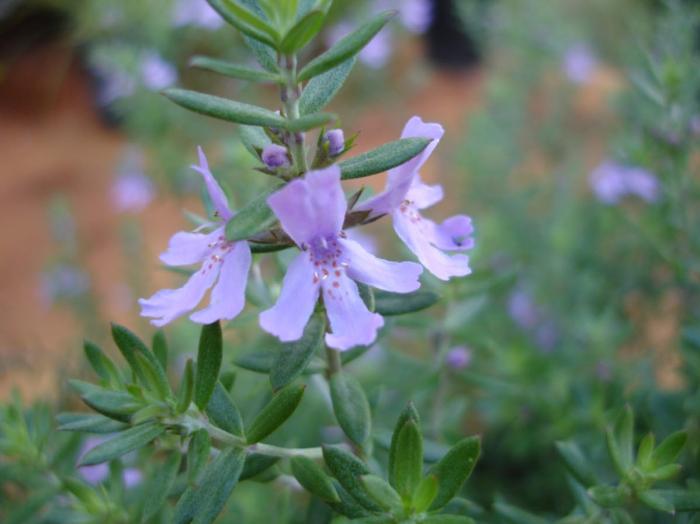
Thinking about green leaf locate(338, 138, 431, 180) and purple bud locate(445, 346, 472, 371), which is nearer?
green leaf locate(338, 138, 431, 180)

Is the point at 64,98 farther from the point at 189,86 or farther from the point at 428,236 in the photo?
the point at 428,236

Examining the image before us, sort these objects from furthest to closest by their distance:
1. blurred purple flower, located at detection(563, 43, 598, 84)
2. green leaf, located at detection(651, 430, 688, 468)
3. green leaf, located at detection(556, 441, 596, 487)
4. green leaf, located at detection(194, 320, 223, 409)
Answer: blurred purple flower, located at detection(563, 43, 598, 84)
green leaf, located at detection(556, 441, 596, 487)
green leaf, located at detection(651, 430, 688, 468)
green leaf, located at detection(194, 320, 223, 409)

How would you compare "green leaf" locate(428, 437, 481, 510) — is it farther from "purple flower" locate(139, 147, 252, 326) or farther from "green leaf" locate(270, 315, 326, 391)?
"purple flower" locate(139, 147, 252, 326)

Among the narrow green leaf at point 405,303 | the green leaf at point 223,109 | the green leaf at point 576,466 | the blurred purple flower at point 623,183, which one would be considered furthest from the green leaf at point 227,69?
the blurred purple flower at point 623,183

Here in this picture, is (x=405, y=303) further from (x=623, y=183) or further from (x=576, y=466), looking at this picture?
(x=623, y=183)

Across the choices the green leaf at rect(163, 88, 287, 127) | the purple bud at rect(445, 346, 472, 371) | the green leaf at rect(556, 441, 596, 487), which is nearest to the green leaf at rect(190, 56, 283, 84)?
the green leaf at rect(163, 88, 287, 127)
